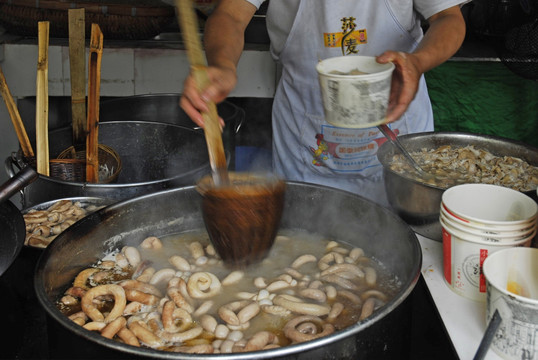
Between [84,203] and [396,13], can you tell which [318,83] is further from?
[84,203]

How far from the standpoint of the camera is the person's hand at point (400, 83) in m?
1.47

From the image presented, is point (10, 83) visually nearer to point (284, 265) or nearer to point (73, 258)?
point (73, 258)

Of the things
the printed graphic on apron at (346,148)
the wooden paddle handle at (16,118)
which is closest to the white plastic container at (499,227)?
the printed graphic on apron at (346,148)

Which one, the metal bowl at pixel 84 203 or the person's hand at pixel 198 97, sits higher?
the person's hand at pixel 198 97

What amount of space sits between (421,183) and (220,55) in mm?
710

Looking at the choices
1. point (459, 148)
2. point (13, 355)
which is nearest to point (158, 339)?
point (13, 355)

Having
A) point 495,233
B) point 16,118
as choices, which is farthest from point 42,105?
point 495,233

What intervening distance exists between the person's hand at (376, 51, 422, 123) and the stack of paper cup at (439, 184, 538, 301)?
0.81 ft

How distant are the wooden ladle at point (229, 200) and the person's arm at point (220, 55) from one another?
3 cm

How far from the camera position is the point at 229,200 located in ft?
4.42

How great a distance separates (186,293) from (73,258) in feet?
1.11

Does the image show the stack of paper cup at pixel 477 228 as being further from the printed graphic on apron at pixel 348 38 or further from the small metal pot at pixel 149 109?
the small metal pot at pixel 149 109

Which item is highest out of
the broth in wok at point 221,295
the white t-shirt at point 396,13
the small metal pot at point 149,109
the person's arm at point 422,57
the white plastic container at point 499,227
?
the white t-shirt at point 396,13

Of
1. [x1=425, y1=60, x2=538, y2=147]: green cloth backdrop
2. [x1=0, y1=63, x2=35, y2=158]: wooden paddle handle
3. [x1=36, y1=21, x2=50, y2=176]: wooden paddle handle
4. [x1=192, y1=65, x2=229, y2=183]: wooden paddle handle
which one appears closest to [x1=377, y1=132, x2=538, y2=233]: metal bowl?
[x1=192, y1=65, x2=229, y2=183]: wooden paddle handle
